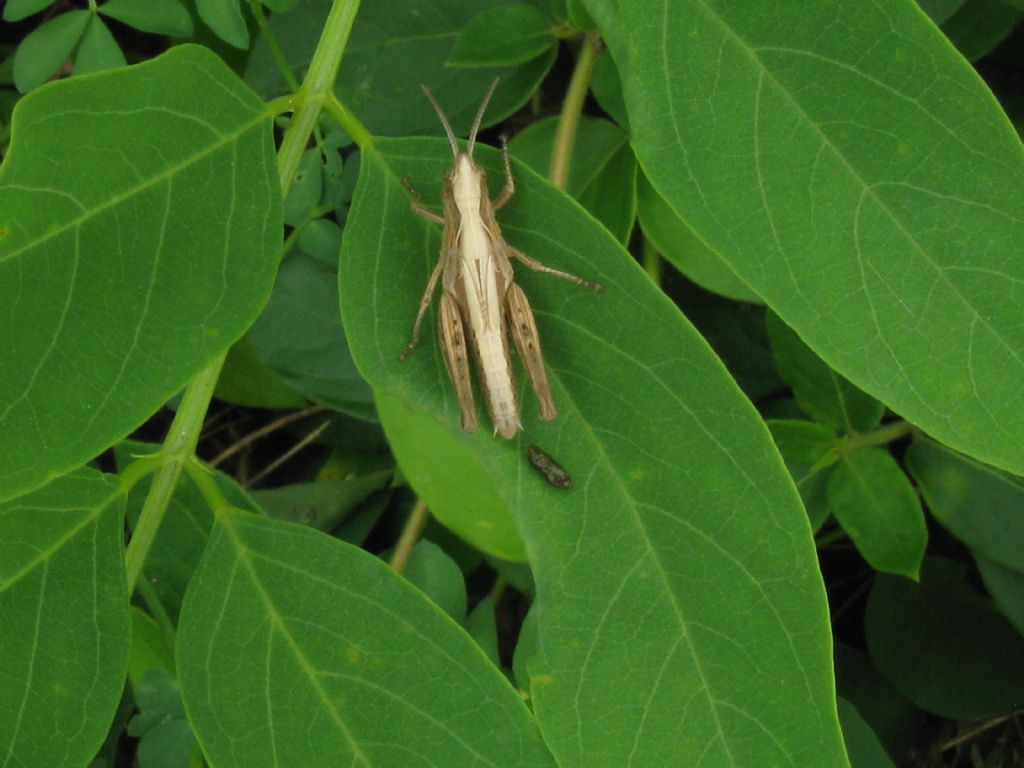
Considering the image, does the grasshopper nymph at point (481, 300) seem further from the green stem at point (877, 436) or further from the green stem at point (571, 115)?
the green stem at point (877, 436)

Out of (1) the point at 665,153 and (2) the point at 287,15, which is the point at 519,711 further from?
(2) the point at 287,15

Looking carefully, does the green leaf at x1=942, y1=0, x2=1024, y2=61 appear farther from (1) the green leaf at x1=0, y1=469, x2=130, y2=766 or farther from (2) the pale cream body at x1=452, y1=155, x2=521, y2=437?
(1) the green leaf at x1=0, y1=469, x2=130, y2=766

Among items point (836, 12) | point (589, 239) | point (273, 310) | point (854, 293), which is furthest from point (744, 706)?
point (273, 310)

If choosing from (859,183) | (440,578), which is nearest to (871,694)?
(440,578)

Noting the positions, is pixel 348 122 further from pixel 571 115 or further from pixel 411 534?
pixel 411 534

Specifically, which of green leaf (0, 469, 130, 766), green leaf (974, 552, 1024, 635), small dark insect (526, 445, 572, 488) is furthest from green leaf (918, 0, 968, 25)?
green leaf (0, 469, 130, 766)

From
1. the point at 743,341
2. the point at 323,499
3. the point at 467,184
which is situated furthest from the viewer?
the point at 323,499
